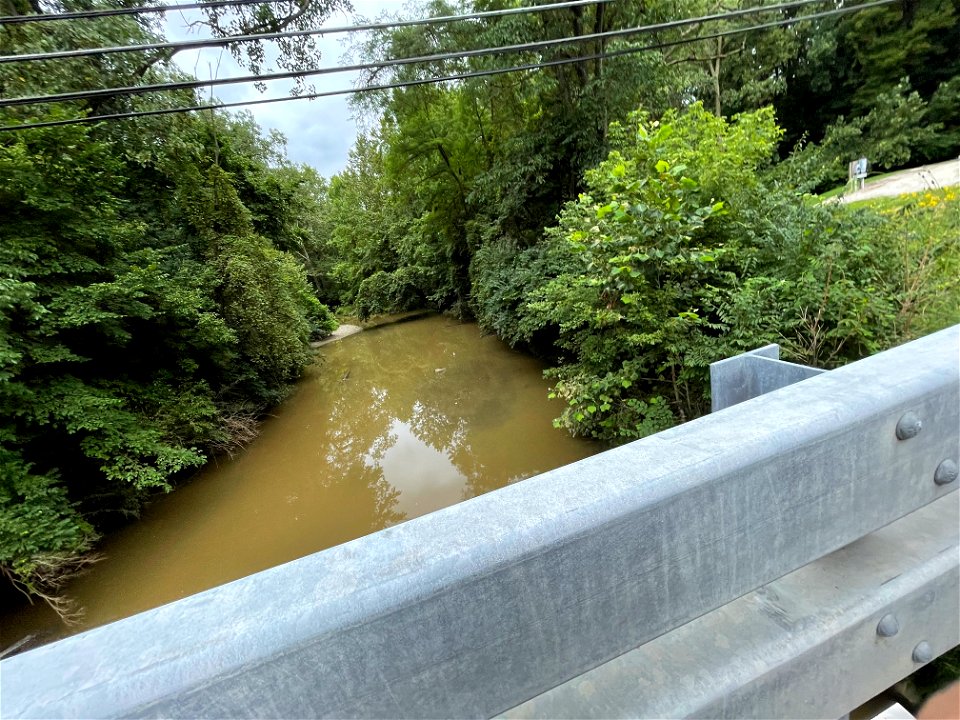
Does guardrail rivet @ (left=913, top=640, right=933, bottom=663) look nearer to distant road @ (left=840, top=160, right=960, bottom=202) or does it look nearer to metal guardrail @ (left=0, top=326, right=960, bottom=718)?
metal guardrail @ (left=0, top=326, right=960, bottom=718)

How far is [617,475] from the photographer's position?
34.8 inches

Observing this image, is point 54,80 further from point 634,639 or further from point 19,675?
point 634,639

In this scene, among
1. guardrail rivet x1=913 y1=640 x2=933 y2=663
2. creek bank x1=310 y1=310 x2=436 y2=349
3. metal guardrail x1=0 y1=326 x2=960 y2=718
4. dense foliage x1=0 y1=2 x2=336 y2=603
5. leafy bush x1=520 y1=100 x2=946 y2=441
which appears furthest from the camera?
creek bank x1=310 y1=310 x2=436 y2=349

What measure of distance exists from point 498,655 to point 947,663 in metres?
1.87

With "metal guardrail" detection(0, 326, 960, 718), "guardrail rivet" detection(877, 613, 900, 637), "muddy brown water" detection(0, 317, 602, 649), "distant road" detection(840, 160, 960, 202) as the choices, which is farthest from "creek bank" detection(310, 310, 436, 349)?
"guardrail rivet" detection(877, 613, 900, 637)

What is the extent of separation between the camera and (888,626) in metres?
1.08

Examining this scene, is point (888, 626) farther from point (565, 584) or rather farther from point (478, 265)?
point (478, 265)

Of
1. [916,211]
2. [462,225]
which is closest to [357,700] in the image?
[916,211]

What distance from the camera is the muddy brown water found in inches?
183

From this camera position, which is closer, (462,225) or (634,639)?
(634,639)

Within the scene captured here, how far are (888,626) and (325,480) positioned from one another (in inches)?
247

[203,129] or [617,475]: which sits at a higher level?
[203,129]

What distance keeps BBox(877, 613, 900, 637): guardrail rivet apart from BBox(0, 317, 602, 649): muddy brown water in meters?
4.36

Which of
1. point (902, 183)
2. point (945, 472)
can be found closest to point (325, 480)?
point (945, 472)
